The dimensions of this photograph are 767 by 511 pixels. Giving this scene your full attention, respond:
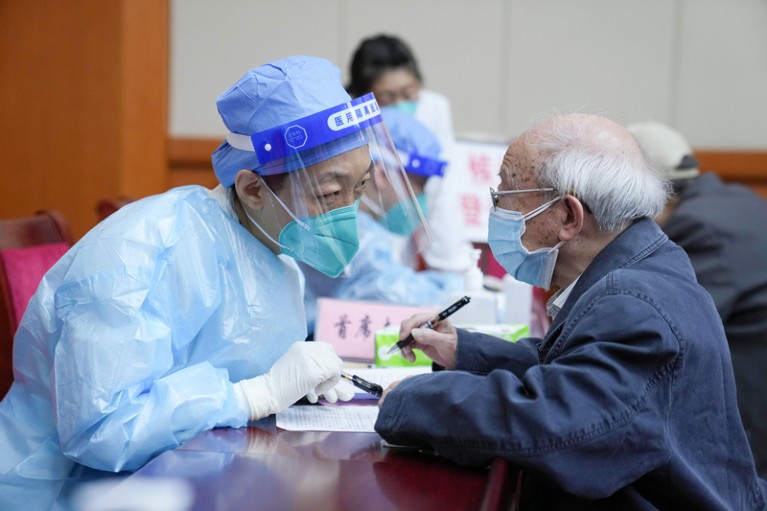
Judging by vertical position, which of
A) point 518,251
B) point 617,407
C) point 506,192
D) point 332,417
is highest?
point 506,192

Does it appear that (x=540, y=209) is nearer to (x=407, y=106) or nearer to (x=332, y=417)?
(x=332, y=417)

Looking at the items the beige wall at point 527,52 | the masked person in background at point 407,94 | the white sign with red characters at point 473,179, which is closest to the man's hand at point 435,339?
the masked person in background at point 407,94

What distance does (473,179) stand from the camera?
389cm

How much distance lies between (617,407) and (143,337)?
0.71 metres

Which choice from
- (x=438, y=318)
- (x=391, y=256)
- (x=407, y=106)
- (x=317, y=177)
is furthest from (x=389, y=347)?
(x=407, y=106)

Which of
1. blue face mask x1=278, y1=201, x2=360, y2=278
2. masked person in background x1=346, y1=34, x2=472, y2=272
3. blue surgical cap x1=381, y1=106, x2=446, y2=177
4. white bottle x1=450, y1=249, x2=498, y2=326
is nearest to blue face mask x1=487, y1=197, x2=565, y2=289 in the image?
blue face mask x1=278, y1=201, x2=360, y2=278

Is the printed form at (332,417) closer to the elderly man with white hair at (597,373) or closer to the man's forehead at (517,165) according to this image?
the elderly man with white hair at (597,373)

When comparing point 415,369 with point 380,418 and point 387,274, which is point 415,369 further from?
point 387,274

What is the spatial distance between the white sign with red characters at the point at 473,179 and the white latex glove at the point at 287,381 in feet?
7.65

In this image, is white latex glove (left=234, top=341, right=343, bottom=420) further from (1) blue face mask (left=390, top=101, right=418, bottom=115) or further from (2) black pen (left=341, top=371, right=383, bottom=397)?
(1) blue face mask (left=390, top=101, right=418, bottom=115)

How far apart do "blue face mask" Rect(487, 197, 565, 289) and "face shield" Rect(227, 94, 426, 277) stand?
0.85 ft

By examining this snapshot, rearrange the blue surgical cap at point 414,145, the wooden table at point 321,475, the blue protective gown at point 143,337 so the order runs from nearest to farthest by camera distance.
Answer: the wooden table at point 321,475 < the blue protective gown at point 143,337 < the blue surgical cap at point 414,145

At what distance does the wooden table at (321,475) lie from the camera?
1038mm

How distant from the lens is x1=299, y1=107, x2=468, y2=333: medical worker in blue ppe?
8.13 ft
